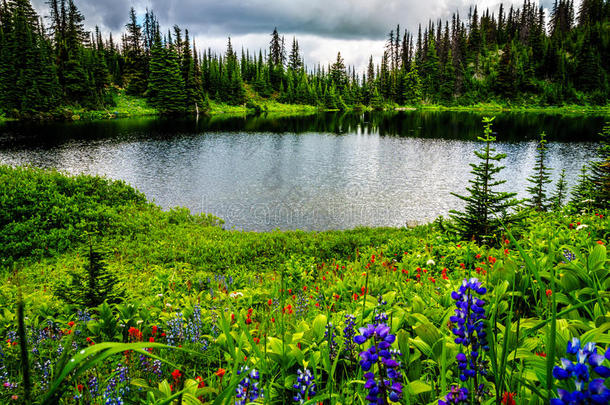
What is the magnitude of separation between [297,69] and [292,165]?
11355cm

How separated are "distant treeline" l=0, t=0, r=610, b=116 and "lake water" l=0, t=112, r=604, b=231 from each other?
16.2 meters

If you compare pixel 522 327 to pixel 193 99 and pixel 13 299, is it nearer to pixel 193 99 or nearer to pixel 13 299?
pixel 13 299

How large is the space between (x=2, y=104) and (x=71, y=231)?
6287cm

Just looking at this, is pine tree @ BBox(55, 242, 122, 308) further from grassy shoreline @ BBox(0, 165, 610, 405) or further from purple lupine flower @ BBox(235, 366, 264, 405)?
purple lupine flower @ BBox(235, 366, 264, 405)

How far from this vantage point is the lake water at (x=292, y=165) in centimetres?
1939

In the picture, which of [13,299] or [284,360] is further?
[13,299]

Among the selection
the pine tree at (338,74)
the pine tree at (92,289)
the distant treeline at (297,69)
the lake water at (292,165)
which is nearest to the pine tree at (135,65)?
the distant treeline at (297,69)

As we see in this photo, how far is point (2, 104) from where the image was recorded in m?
56.2

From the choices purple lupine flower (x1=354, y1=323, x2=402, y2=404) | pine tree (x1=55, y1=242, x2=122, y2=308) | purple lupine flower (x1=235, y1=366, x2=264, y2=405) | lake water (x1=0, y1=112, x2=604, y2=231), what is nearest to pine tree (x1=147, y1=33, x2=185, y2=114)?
lake water (x1=0, y1=112, x2=604, y2=231)

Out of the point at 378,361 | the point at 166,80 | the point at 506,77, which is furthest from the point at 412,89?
the point at 378,361

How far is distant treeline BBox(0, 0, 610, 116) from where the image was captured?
60.0 m

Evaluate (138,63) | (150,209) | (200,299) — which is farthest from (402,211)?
(138,63)

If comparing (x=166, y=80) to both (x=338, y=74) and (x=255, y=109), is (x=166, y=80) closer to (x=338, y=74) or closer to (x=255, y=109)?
(x=255, y=109)

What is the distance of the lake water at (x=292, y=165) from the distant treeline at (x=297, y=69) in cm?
1620
